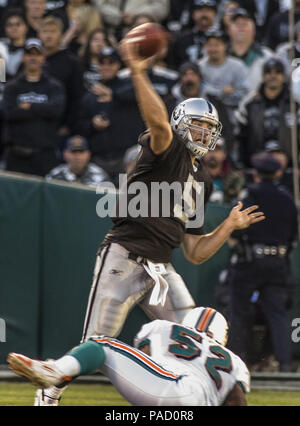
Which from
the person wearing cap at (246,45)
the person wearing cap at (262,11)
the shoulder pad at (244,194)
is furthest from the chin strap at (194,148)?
the person wearing cap at (262,11)

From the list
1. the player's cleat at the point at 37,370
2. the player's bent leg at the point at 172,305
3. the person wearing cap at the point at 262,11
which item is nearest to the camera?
the player's cleat at the point at 37,370

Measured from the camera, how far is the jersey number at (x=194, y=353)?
13.9 ft

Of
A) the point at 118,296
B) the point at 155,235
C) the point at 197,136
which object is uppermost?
the point at 197,136

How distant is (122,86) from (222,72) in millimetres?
1196

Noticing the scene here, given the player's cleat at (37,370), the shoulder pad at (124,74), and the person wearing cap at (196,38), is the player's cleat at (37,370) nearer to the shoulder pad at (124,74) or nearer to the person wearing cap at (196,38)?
the shoulder pad at (124,74)

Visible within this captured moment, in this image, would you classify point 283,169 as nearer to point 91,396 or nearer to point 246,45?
point 246,45

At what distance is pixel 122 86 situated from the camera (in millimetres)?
10422

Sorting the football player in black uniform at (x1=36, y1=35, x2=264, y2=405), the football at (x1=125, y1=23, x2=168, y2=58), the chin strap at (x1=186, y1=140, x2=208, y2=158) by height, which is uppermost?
the football at (x1=125, y1=23, x2=168, y2=58)

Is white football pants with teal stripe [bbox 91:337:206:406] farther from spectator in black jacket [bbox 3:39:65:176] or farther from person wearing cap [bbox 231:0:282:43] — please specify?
person wearing cap [bbox 231:0:282:43]

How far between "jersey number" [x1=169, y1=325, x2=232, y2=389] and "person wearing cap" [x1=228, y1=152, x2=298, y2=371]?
4225mm

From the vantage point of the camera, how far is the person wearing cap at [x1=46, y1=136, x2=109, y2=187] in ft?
31.7

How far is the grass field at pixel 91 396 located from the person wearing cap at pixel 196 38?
5055 millimetres

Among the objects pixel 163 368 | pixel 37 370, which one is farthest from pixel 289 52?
pixel 37 370

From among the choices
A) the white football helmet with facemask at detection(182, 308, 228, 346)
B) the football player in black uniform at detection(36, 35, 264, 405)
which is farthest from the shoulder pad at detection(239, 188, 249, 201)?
the white football helmet with facemask at detection(182, 308, 228, 346)
